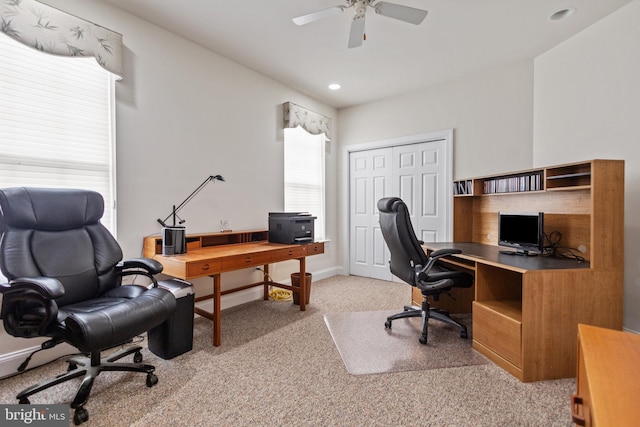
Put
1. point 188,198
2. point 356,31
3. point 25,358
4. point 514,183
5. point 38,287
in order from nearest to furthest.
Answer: point 38,287
point 25,358
point 356,31
point 514,183
point 188,198

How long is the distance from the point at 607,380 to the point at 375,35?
290 cm

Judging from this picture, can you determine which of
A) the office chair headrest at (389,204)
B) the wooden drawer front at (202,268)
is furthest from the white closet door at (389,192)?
the wooden drawer front at (202,268)

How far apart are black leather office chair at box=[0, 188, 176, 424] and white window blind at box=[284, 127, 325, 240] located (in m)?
2.25

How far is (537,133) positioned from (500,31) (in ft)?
3.72

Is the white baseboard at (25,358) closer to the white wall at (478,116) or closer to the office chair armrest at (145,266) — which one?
the office chair armrest at (145,266)

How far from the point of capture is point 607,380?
834 mm

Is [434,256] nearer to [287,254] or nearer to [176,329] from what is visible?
[287,254]

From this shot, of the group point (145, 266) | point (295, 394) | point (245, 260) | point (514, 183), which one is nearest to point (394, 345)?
point (295, 394)

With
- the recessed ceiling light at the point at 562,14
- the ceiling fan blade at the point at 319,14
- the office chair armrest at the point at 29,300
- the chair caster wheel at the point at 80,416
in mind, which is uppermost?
the recessed ceiling light at the point at 562,14

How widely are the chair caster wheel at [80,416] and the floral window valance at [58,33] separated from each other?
2.22 meters

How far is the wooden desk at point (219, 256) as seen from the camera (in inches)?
86.8

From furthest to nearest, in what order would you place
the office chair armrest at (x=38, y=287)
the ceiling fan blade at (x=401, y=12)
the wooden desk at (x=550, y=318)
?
the ceiling fan blade at (x=401, y=12), the wooden desk at (x=550, y=318), the office chair armrest at (x=38, y=287)

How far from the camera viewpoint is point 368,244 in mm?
4598

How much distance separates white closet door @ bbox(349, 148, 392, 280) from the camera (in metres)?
4.42
